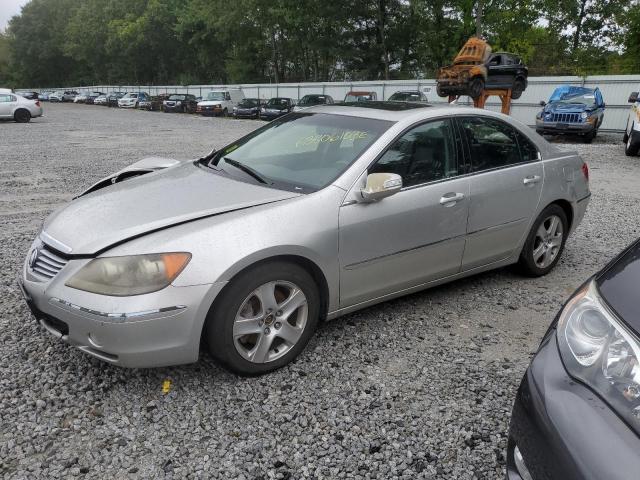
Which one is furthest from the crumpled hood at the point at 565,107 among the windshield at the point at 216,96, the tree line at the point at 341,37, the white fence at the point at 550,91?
the windshield at the point at 216,96

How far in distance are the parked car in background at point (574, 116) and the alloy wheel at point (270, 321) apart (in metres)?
15.3

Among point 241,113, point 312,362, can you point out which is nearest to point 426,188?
point 312,362

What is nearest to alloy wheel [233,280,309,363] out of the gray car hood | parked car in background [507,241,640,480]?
the gray car hood

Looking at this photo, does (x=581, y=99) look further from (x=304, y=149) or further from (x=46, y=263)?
(x=46, y=263)

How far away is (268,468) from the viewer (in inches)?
91.2

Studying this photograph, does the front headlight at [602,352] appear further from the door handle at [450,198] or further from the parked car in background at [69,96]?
the parked car in background at [69,96]

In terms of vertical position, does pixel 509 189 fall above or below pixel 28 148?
above

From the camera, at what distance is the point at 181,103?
35531 millimetres

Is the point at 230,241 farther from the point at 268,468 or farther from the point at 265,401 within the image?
the point at 268,468

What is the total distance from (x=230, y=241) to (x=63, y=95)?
6533 cm

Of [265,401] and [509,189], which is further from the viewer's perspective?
[509,189]

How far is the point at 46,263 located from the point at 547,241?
3753 mm

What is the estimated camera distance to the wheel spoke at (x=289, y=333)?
2957 millimetres

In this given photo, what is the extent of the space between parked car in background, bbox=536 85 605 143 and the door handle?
14072mm
